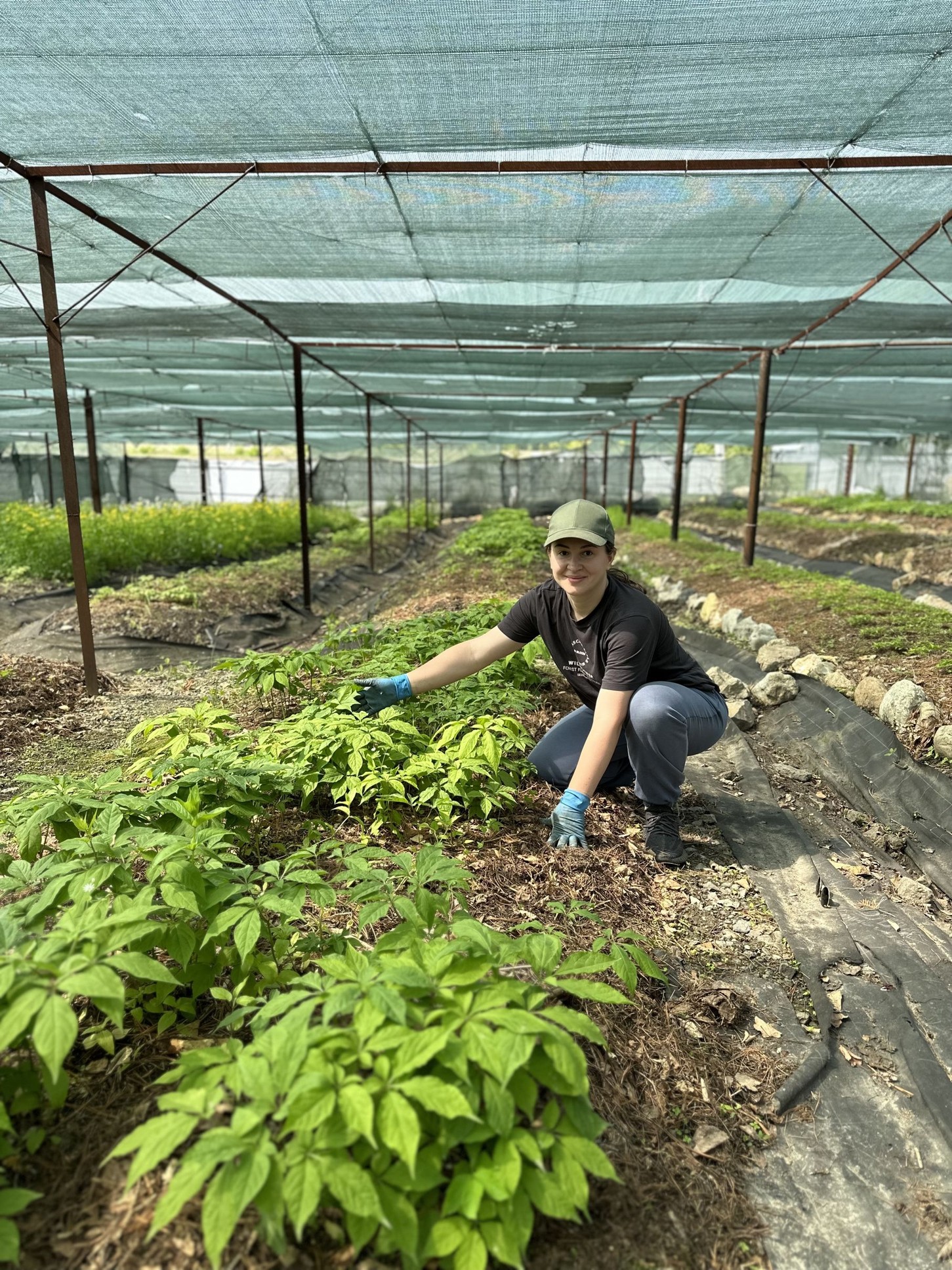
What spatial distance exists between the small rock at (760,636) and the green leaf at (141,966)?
5999 millimetres

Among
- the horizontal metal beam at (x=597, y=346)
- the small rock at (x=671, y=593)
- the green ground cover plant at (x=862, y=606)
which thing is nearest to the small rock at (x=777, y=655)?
the green ground cover plant at (x=862, y=606)

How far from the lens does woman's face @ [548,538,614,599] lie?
2848mm

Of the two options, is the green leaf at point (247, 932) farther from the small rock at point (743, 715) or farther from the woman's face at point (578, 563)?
the small rock at point (743, 715)

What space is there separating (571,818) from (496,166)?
3.74m

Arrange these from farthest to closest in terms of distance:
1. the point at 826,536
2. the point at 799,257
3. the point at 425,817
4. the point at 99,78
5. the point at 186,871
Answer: the point at 826,536, the point at 799,257, the point at 99,78, the point at 425,817, the point at 186,871

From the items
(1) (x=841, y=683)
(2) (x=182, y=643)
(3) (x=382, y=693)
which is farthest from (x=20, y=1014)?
(2) (x=182, y=643)

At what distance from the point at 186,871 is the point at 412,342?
31.7 ft

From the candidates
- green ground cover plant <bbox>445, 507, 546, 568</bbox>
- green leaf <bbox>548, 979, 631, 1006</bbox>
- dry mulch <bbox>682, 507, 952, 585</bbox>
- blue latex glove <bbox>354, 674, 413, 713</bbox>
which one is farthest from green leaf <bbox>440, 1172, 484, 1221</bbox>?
dry mulch <bbox>682, 507, 952, 585</bbox>

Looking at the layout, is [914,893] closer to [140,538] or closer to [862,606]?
[862,606]

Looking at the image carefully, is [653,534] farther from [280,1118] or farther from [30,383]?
[280,1118]

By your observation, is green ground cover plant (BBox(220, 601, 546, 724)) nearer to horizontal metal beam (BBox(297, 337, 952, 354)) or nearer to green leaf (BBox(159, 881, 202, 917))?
green leaf (BBox(159, 881, 202, 917))

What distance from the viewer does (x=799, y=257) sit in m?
6.16

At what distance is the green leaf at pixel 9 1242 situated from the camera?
120cm

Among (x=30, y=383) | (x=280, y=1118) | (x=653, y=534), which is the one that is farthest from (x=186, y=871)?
(x=653, y=534)
